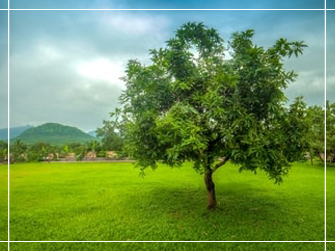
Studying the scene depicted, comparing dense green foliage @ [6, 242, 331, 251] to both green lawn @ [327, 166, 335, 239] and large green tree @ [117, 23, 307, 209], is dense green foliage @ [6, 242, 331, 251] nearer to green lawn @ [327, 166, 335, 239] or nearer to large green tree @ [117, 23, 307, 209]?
green lawn @ [327, 166, 335, 239]

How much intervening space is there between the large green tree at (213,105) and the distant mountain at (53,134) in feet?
2.19

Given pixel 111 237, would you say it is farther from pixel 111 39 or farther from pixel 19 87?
pixel 111 39

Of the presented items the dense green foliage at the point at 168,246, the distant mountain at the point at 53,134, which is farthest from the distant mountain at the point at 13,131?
the dense green foliage at the point at 168,246

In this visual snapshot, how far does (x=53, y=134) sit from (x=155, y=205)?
122 cm

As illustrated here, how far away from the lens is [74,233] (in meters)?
1.97

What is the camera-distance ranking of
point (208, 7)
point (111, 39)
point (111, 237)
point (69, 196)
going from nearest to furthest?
point (111, 237)
point (208, 7)
point (111, 39)
point (69, 196)

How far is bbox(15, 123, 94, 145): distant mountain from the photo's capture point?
2.45 m

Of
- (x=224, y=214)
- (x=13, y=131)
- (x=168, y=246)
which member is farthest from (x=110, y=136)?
(x=224, y=214)

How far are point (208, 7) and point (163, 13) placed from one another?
38cm

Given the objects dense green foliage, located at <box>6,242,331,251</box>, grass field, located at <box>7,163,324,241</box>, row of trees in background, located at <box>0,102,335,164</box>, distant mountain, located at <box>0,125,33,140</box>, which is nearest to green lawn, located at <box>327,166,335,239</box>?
grass field, located at <box>7,163,324,241</box>

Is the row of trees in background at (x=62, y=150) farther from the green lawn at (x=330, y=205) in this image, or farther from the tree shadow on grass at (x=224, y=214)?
the green lawn at (x=330, y=205)

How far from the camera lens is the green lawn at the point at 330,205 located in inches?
78.0

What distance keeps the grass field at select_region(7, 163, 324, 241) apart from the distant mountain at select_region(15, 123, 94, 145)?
383mm

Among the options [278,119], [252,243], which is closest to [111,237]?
[252,243]
